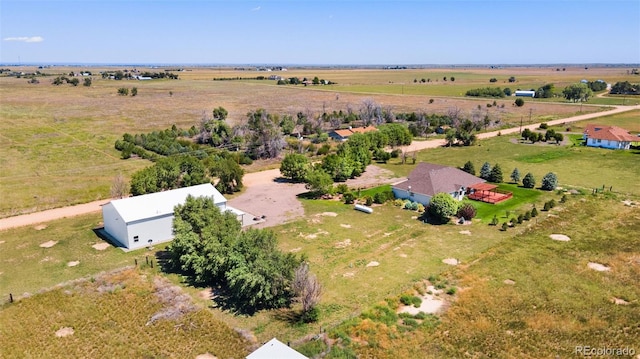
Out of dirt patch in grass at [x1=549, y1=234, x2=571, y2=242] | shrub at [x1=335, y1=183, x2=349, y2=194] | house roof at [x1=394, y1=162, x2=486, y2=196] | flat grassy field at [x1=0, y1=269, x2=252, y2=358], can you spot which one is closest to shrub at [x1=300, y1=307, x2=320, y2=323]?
flat grassy field at [x1=0, y1=269, x2=252, y2=358]

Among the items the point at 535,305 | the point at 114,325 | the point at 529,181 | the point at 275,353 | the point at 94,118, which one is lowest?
the point at 114,325

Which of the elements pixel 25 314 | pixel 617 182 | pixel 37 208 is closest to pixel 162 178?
pixel 37 208

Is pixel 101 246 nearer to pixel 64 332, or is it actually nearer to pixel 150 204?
pixel 150 204

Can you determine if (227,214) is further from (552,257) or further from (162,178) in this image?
(552,257)

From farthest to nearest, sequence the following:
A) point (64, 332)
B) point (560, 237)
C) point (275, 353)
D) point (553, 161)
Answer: point (553, 161) → point (560, 237) → point (64, 332) → point (275, 353)

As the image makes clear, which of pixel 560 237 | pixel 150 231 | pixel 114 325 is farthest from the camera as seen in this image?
pixel 560 237

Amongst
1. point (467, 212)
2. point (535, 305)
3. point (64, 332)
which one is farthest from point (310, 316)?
point (467, 212)

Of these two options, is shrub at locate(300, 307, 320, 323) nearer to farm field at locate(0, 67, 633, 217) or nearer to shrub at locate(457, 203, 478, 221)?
shrub at locate(457, 203, 478, 221)
